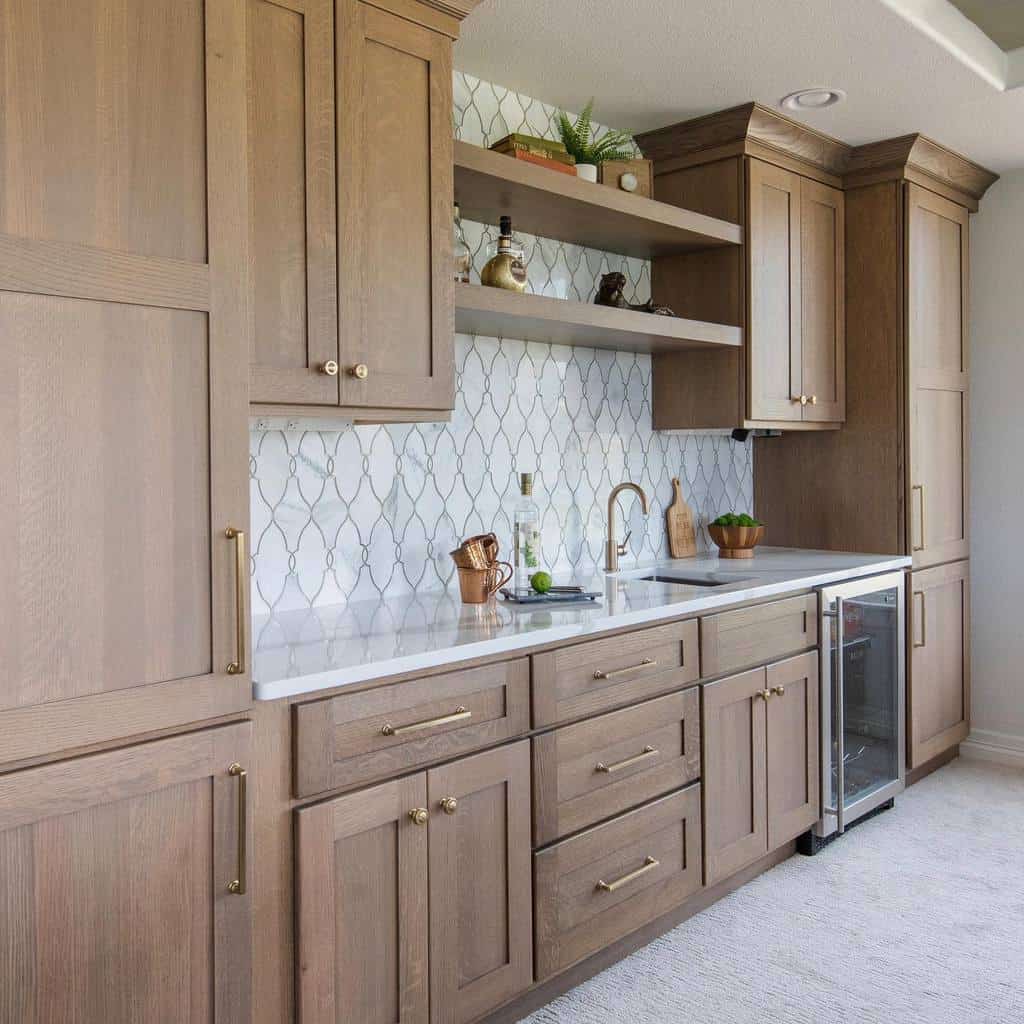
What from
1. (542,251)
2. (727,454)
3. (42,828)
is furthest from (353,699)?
(727,454)

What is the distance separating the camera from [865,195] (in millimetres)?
3609

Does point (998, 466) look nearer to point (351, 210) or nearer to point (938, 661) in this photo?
point (938, 661)

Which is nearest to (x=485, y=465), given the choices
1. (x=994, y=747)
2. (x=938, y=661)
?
(x=938, y=661)

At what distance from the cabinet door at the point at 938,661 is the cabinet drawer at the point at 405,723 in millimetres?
2129

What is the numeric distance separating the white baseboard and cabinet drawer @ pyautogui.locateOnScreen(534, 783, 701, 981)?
2.05 m

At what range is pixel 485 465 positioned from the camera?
289 centimetres

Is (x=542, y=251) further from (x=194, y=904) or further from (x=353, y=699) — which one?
(x=194, y=904)

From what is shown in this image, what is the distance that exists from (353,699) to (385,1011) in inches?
24.3

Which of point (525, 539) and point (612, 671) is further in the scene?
point (525, 539)

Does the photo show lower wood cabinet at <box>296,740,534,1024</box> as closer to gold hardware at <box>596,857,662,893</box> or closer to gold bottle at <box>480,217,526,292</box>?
gold hardware at <box>596,857,662,893</box>

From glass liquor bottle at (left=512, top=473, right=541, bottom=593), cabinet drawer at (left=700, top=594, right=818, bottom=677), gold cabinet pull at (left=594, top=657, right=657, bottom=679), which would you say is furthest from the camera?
glass liquor bottle at (left=512, top=473, right=541, bottom=593)

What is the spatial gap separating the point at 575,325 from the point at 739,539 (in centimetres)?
122

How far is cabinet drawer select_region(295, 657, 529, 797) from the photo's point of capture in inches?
68.4

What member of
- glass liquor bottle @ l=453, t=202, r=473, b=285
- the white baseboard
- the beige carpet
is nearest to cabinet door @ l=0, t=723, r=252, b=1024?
the beige carpet
